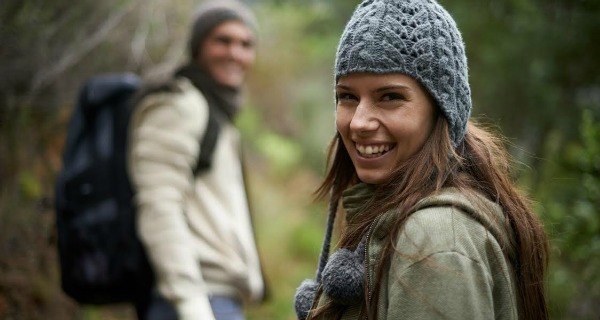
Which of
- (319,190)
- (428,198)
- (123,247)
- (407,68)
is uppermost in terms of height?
(407,68)

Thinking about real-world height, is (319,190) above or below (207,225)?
above

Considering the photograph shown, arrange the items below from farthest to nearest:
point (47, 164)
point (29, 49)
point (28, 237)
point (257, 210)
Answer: point (257, 210), point (47, 164), point (28, 237), point (29, 49)

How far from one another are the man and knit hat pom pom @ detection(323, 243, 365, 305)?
2.04m

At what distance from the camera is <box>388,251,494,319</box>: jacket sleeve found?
6.65ft

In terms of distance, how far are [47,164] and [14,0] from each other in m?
2.05

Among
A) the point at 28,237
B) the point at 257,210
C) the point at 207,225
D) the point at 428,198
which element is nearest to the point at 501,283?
the point at 428,198

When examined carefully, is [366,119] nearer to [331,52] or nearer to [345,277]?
[345,277]

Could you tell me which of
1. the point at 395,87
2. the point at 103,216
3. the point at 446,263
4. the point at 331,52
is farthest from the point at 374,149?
the point at 331,52

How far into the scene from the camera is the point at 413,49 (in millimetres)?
2305

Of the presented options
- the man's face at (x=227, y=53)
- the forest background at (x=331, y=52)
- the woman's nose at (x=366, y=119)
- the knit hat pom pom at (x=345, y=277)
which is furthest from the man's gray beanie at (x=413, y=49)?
the man's face at (x=227, y=53)

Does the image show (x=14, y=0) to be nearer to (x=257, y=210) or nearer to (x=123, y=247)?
(x=123, y=247)

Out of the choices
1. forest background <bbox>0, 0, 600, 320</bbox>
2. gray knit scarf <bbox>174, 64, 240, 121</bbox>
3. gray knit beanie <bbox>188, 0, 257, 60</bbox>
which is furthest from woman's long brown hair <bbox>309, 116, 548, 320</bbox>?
gray knit beanie <bbox>188, 0, 257, 60</bbox>

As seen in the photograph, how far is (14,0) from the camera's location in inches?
186

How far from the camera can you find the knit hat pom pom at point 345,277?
2.22 meters
